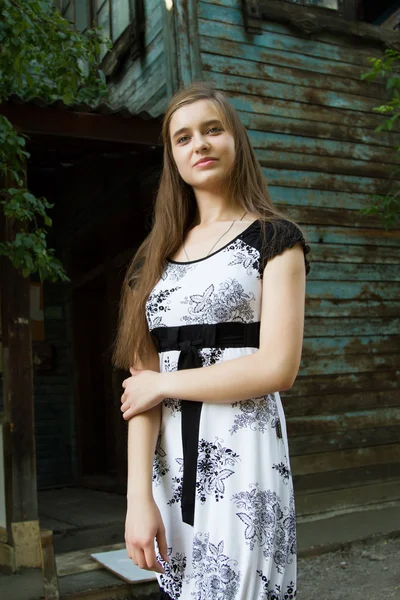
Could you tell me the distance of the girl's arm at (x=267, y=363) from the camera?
134cm

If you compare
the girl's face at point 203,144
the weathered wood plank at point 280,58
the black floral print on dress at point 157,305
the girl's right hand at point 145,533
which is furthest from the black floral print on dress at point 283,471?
the weathered wood plank at point 280,58

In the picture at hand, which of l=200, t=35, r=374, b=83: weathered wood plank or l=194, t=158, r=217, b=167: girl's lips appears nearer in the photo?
l=194, t=158, r=217, b=167: girl's lips

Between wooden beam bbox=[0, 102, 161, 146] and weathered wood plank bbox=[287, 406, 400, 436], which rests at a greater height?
wooden beam bbox=[0, 102, 161, 146]

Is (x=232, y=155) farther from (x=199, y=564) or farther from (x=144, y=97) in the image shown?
(x=144, y=97)

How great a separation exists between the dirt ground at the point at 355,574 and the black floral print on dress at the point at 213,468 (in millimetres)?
3340

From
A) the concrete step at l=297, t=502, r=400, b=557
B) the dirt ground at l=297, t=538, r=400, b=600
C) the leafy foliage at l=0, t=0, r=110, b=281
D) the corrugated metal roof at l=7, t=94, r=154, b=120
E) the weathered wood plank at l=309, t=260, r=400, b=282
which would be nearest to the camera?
the leafy foliage at l=0, t=0, r=110, b=281

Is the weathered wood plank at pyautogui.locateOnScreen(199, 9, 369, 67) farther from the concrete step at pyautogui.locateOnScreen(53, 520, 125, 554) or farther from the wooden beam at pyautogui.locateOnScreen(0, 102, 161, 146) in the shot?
the concrete step at pyautogui.locateOnScreen(53, 520, 125, 554)

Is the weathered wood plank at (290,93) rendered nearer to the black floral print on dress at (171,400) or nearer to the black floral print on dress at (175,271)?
the black floral print on dress at (175,271)

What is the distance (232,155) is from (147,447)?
0.68 metres

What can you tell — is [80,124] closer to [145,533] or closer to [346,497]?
[346,497]

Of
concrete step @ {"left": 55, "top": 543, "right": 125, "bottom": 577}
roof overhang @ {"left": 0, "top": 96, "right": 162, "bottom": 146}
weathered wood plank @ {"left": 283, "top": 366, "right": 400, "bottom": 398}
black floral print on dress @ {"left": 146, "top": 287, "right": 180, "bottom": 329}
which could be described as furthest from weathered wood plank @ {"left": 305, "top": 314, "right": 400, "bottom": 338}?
black floral print on dress @ {"left": 146, "top": 287, "right": 180, "bottom": 329}

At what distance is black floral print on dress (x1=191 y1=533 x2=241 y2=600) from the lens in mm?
1276

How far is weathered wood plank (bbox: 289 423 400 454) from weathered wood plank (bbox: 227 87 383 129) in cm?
280

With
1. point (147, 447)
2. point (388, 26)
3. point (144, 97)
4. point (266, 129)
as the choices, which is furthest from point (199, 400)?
point (388, 26)
